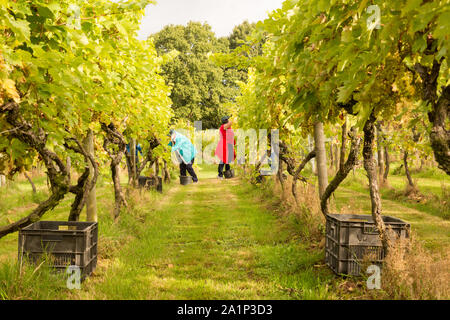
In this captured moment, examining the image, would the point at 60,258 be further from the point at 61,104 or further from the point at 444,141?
the point at 444,141

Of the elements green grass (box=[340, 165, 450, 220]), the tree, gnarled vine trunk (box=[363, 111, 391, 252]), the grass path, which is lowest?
the grass path

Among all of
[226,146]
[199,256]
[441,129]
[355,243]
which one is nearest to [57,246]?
[199,256]

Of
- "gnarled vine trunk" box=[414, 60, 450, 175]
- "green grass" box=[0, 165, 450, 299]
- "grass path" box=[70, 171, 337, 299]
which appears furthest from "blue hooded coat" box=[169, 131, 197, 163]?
"gnarled vine trunk" box=[414, 60, 450, 175]

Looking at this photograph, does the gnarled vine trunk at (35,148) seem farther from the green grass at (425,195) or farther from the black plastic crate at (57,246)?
the green grass at (425,195)

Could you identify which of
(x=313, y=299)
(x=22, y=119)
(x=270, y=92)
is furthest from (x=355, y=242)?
(x=22, y=119)

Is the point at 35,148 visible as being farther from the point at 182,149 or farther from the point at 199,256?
the point at 182,149

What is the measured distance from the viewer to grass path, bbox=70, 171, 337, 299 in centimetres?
433

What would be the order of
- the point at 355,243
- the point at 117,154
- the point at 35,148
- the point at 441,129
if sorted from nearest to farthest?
the point at 441,129 < the point at 35,148 < the point at 355,243 < the point at 117,154

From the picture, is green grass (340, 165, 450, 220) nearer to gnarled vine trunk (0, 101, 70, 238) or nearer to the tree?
gnarled vine trunk (0, 101, 70, 238)

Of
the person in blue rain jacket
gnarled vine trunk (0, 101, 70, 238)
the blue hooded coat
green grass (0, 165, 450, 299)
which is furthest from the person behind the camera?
the blue hooded coat

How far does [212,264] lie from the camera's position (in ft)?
18.5

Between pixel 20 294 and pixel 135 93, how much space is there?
4.02 m

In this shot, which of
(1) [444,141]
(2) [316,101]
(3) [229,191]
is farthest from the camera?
(3) [229,191]

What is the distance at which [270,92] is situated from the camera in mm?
5691
